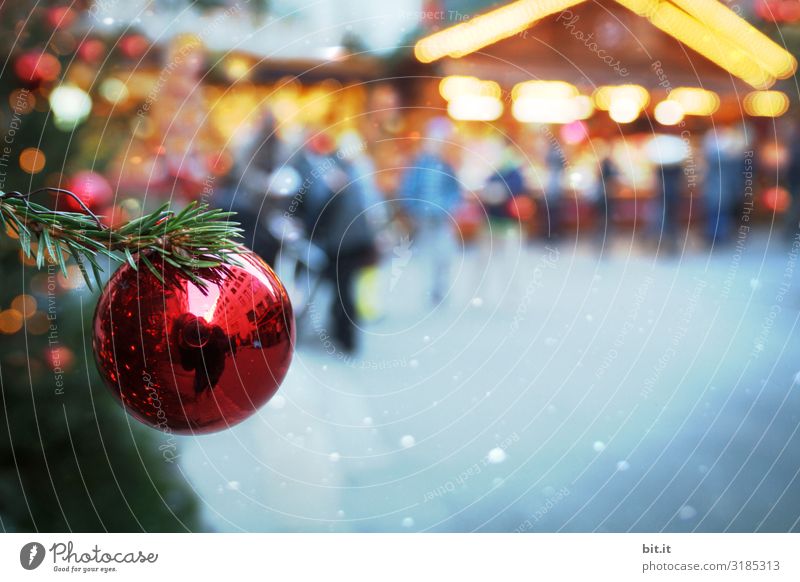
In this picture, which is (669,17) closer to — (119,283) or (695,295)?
(695,295)

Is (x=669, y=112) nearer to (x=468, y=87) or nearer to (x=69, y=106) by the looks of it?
(x=468, y=87)

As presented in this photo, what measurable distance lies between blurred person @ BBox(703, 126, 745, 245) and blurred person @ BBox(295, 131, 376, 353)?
171cm

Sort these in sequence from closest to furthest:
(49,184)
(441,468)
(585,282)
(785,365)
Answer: (49,184) → (441,468) → (785,365) → (585,282)

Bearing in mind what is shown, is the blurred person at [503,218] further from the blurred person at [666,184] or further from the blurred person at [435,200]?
the blurred person at [666,184]

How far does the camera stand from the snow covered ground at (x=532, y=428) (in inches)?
34.4

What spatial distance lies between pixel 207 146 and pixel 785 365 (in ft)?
3.68

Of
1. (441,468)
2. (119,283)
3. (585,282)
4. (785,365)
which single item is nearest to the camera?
(119,283)

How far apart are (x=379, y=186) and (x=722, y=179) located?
161 centimetres

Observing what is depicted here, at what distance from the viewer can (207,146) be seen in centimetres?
100

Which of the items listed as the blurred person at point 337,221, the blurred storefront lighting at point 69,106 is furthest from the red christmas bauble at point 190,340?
the blurred person at point 337,221

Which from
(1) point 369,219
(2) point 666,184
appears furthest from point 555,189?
(1) point 369,219

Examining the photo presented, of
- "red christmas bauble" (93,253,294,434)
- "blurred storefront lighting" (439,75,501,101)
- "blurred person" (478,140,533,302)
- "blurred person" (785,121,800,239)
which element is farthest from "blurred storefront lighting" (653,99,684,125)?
"red christmas bauble" (93,253,294,434)

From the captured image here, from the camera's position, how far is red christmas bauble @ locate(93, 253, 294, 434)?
32 cm
